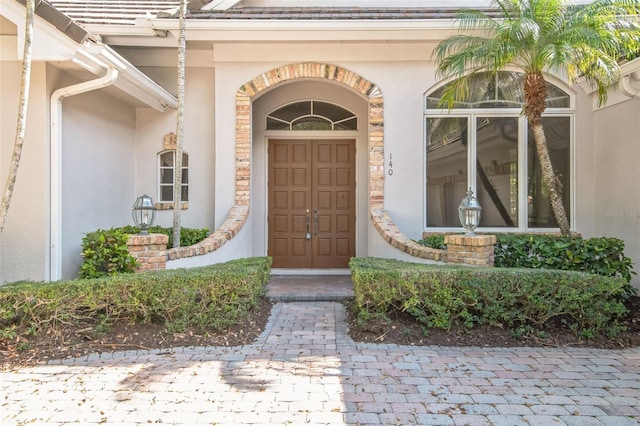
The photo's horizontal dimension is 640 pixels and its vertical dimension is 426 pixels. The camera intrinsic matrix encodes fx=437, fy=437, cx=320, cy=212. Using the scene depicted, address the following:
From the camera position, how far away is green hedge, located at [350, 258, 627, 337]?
14.8 feet

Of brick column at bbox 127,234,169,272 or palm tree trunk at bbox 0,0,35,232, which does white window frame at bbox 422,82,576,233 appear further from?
palm tree trunk at bbox 0,0,35,232

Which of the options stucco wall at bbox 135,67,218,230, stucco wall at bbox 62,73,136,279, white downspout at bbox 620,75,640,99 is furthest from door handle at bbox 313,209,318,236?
white downspout at bbox 620,75,640,99

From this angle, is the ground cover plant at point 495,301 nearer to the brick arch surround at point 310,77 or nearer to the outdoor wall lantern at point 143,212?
the brick arch surround at point 310,77

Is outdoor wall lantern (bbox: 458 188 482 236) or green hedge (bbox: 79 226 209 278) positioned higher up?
outdoor wall lantern (bbox: 458 188 482 236)

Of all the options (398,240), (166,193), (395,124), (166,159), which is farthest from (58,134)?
(395,124)

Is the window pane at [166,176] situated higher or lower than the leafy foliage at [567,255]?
higher

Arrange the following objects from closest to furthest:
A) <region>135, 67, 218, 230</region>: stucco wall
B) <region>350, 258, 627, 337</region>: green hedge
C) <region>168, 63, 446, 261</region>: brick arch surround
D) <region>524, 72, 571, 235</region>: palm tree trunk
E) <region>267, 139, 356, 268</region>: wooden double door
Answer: <region>350, 258, 627, 337</region>: green hedge, <region>524, 72, 571, 235</region>: palm tree trunk, <region>168, 63, 446, 261</region>: brick arch surround, <region>135, 67, 218, 230</region>: stucco wall, <region>267, 139, 356, 268</region>: wooden double door

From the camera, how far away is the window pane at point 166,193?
800cm

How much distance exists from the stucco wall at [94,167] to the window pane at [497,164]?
20.0 feet

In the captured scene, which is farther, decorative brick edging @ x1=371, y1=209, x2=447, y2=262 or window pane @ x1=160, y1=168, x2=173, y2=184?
window pane @ x1=160, y1=168, x2=173, y2=184

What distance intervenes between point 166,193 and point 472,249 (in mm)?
5433

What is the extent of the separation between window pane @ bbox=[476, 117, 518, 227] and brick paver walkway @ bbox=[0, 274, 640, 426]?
3.54m

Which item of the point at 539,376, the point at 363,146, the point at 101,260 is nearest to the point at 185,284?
the point at 101,260

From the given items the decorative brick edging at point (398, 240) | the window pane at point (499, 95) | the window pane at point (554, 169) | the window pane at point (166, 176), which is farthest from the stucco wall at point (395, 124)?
the window pane at point (554, 169)
